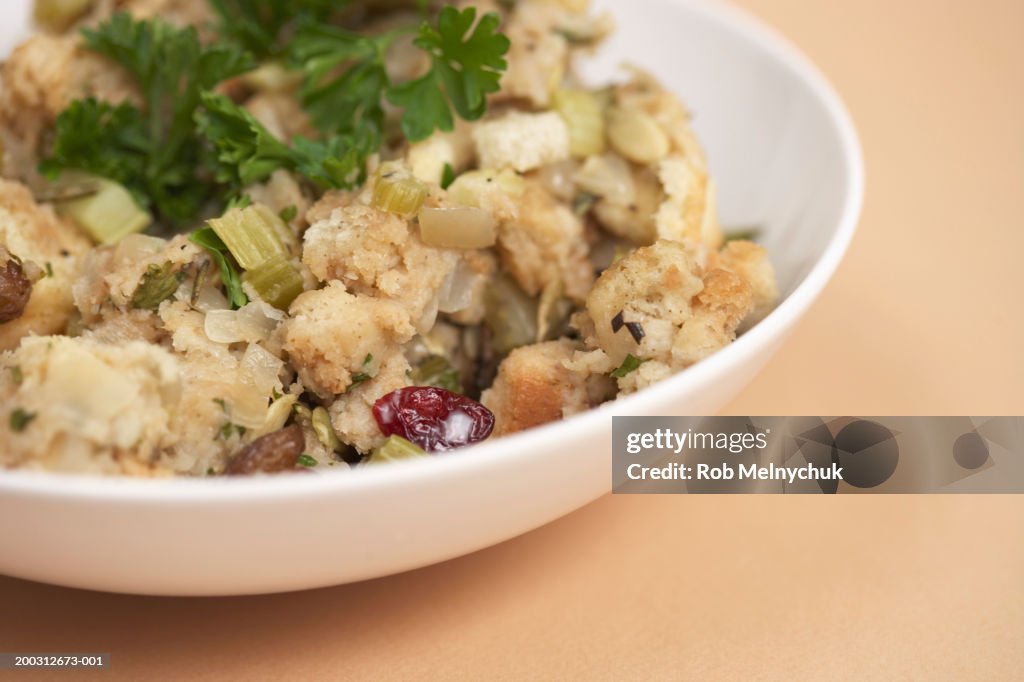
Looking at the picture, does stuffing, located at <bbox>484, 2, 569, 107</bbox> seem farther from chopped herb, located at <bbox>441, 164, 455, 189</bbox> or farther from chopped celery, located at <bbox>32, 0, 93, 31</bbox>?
chopped celery, located at <bbox>32, 0, 93, 31</bbox>

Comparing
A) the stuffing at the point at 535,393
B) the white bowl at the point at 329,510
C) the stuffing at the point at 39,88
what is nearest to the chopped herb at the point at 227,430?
the white bowl at the point at 329,510

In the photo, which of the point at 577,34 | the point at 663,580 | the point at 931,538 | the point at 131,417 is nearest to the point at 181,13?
the point at 577,34

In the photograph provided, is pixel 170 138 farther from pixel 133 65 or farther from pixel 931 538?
pixel 931 538

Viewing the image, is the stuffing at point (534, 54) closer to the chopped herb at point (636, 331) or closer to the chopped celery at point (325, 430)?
the chopped herb at point (636, 331)

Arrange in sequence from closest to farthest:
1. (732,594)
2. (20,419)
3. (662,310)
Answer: (20,419) → (662,310) → (732,594)

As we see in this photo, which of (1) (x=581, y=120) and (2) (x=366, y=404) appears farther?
(1) (x=581, y=120)

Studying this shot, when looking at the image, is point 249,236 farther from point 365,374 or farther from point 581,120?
point 581,120

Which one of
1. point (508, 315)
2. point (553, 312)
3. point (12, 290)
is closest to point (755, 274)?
point (553, 312)
